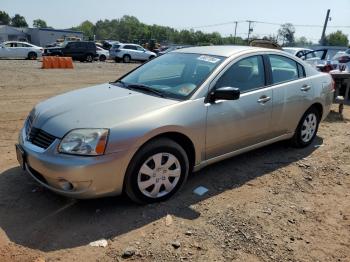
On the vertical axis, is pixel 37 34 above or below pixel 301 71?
above

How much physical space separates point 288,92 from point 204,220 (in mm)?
2375

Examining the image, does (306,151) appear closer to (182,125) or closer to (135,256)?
(182,125)

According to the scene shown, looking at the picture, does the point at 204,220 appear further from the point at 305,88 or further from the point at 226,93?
the point at 305,88

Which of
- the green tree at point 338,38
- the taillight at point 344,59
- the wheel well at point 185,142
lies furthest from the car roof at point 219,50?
the green tree at point 338,38

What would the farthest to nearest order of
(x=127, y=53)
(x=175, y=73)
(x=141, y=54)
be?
(x=141, y=54) < (x=127, y=53) < (x=175, y=73)

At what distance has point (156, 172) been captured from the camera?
3771 millimetres

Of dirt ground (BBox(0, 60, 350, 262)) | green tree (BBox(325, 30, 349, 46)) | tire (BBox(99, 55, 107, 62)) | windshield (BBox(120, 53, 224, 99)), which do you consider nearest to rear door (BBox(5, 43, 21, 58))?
tire (BBox(99, 55, 107, 62))

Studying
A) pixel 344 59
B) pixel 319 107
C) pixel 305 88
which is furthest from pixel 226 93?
pixel 344 59

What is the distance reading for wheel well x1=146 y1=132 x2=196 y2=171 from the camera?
384 centimetres

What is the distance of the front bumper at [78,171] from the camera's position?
3.31m

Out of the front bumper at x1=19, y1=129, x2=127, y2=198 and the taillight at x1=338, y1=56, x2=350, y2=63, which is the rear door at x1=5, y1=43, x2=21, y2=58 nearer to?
the taillight at x1=338, y1=56, x2=350, y2=63

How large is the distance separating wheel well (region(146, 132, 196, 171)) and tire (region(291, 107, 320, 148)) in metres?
2.21

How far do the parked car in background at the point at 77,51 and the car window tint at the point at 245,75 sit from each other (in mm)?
26305

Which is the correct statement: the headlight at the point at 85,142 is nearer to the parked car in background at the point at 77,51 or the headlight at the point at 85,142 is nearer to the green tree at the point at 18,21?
the parked car in background at the point at 77,51
